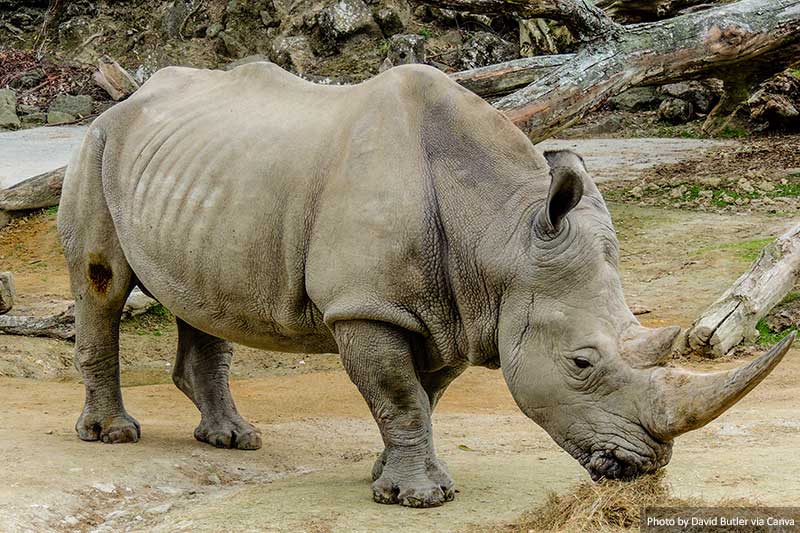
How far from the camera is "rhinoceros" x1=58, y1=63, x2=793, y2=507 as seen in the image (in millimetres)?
5008

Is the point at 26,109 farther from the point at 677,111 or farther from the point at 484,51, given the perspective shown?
the point at 677,111

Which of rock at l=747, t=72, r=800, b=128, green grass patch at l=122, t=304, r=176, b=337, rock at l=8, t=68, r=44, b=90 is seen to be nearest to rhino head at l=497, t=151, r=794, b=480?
green grass patch at l=122, t=304, r=176, b=337

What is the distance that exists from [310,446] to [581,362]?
2.83m

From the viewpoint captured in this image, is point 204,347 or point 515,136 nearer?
point 515,136

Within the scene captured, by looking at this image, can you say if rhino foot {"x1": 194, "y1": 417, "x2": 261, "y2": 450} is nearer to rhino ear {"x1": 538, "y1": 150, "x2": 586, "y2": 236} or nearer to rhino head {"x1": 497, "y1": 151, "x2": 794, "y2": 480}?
rhino head {"x1": 497, "y1": 151, "x2": 794, "y2": 480}

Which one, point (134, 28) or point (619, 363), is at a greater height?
point (619, 363)

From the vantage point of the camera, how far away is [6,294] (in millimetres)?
10523

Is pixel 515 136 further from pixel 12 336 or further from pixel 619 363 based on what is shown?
pixel 12 336

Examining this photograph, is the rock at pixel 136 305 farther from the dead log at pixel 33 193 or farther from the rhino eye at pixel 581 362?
the rhino eye at pixel 581 362

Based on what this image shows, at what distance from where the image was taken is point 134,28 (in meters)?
24.7

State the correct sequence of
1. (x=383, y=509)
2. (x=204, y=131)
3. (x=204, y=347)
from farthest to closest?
(x=204, y=347), (x=204, y=131), (x=383, y=509)

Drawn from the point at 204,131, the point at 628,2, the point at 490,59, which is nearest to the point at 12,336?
the point at 204,131

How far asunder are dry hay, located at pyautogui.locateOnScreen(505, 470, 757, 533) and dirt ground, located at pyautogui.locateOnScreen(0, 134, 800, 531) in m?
0.28

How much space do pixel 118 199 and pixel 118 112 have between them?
0.56 m
